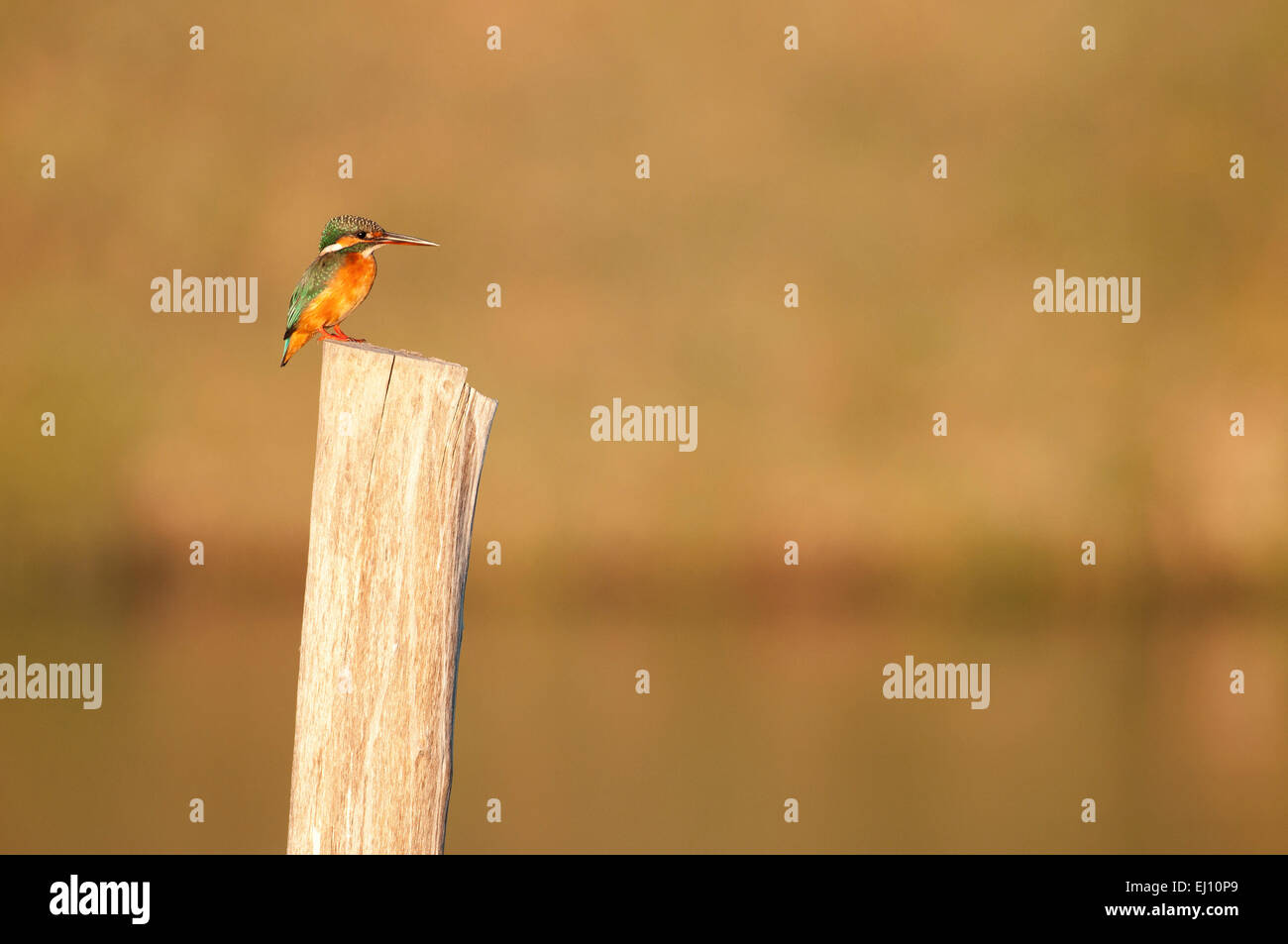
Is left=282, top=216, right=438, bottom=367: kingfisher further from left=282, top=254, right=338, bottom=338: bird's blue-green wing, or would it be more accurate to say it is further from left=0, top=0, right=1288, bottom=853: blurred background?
left=0, top=0, right=1288, bottom=853: blurred background

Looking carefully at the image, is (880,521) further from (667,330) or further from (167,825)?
(167,825)

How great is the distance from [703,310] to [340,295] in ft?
67.3

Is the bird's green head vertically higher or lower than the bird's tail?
higher

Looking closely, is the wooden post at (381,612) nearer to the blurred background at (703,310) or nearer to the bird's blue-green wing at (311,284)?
the bird's blue-green wing at (311,284)

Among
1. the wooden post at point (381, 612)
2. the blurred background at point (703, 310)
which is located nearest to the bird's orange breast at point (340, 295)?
the wooden post at point (381, 612)

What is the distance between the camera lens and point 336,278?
5.80 meters

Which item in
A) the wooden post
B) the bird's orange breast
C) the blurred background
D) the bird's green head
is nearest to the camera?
the wooden post

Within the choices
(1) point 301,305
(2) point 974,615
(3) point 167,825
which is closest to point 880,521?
(2) point 974,615

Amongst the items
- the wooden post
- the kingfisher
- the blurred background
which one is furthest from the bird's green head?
the blurred background

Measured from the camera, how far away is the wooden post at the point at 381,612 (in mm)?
4484

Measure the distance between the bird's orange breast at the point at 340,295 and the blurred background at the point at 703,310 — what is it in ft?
50.6

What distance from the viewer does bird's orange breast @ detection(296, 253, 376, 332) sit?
5.75m

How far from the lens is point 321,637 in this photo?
14.9ft

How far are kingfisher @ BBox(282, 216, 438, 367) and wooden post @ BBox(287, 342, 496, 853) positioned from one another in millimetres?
1220
